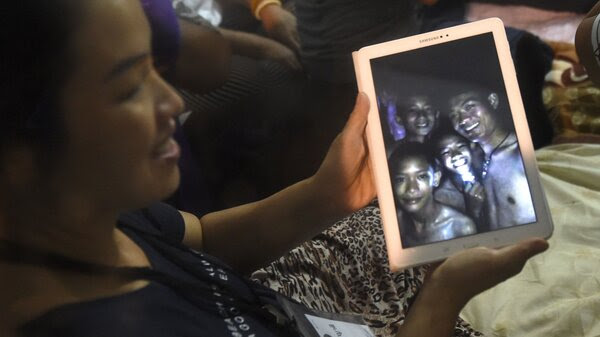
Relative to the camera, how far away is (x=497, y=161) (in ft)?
1.57

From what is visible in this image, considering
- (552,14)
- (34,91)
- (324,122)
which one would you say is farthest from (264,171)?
(552,14)

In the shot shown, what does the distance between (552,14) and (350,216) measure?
2.29 ft

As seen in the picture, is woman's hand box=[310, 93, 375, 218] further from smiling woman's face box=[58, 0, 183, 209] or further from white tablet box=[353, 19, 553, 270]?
smiling woman's face box=[58, 0, 183, 209]

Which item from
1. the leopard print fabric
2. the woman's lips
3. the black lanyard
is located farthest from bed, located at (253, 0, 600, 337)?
the woman's lips

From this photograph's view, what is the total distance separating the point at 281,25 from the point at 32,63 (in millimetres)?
327

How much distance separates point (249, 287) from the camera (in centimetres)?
51

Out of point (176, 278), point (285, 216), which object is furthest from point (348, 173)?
point (176, 278)

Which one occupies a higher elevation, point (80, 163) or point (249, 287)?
point (80, 163)

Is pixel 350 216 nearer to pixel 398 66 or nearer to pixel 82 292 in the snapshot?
pixel 398 66

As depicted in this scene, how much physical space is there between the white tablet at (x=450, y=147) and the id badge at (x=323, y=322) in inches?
3.3

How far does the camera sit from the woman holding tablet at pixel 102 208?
0.28 meters

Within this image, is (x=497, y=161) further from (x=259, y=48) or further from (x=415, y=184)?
(x=259, y=48)

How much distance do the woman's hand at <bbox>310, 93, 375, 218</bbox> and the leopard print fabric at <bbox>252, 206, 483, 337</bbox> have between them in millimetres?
33

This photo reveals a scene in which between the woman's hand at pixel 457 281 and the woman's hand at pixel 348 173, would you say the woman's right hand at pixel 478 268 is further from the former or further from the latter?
the woman's hand at pixel 348 173
